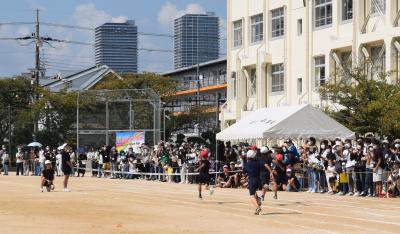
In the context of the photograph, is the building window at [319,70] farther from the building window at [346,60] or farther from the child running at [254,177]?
the child running at [254,177]

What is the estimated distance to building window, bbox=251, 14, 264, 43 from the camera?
6103 cm

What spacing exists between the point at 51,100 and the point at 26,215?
54.1 metres

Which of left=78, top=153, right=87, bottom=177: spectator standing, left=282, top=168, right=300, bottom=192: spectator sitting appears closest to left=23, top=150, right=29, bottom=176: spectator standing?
left=78, top=153, right=87, bottom=177: spectator standing

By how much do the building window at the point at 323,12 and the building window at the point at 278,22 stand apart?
12.3 ft

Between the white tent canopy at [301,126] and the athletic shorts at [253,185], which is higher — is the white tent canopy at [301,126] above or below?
above

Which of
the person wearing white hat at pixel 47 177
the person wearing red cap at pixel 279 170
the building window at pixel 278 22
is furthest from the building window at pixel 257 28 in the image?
the person wearing white hat at pixel 47 177

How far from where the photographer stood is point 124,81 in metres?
88.6

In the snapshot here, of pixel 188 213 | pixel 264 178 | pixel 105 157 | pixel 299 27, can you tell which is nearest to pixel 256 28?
pixel 299 27

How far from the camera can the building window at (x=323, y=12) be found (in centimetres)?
5304

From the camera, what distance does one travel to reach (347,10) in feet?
168

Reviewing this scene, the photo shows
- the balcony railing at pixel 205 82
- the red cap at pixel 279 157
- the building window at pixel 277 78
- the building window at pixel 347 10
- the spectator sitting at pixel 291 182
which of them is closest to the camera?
the red cap at pixel 279 157

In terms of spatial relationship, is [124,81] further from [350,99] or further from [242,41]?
[350,99]

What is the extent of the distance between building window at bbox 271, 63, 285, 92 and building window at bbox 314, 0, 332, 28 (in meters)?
4.89

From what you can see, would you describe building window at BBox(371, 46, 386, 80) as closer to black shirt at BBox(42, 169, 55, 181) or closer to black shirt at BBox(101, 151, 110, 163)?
black shirt at BBox(101, 151, 110, 163)
